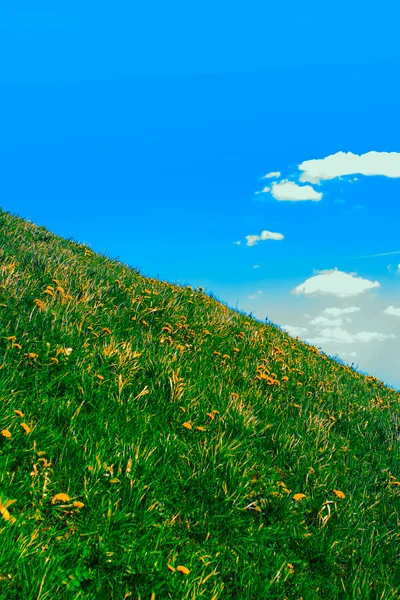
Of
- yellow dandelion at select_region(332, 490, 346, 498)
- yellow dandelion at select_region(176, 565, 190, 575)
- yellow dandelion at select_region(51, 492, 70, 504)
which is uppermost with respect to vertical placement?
yellow dandelion at select_region(332, 490, 346, 498)

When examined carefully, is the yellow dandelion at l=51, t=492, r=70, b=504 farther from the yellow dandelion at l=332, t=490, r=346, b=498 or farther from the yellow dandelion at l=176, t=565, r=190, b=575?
the yellow dandelion at l=332, t=490, r=346, b=498

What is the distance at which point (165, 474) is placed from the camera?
3.84 meters

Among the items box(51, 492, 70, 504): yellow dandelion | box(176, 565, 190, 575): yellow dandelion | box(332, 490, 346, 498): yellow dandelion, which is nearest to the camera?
box(176, 565, 190, 575): yellow dandelion

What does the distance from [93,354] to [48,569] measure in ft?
9.40

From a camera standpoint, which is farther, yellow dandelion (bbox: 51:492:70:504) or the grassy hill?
yellow dandelion (bbox: 51:492:70:504)

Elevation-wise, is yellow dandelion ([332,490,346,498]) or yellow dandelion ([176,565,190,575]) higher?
yellow dandelion ([332,490,346,498])

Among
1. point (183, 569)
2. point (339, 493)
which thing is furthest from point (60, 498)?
point (339, 493)

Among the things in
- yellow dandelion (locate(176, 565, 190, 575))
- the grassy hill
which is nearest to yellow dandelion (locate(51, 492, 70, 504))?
the grassy hill

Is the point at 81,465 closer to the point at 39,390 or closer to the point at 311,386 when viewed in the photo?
the point at 39,390

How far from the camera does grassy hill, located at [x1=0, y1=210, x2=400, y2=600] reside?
2.90 m

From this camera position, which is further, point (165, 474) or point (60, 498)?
point (165, 474)

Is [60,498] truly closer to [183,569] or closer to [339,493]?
[183,569]

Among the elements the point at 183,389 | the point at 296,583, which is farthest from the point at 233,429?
the point at 296,583

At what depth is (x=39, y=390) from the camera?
431cm
